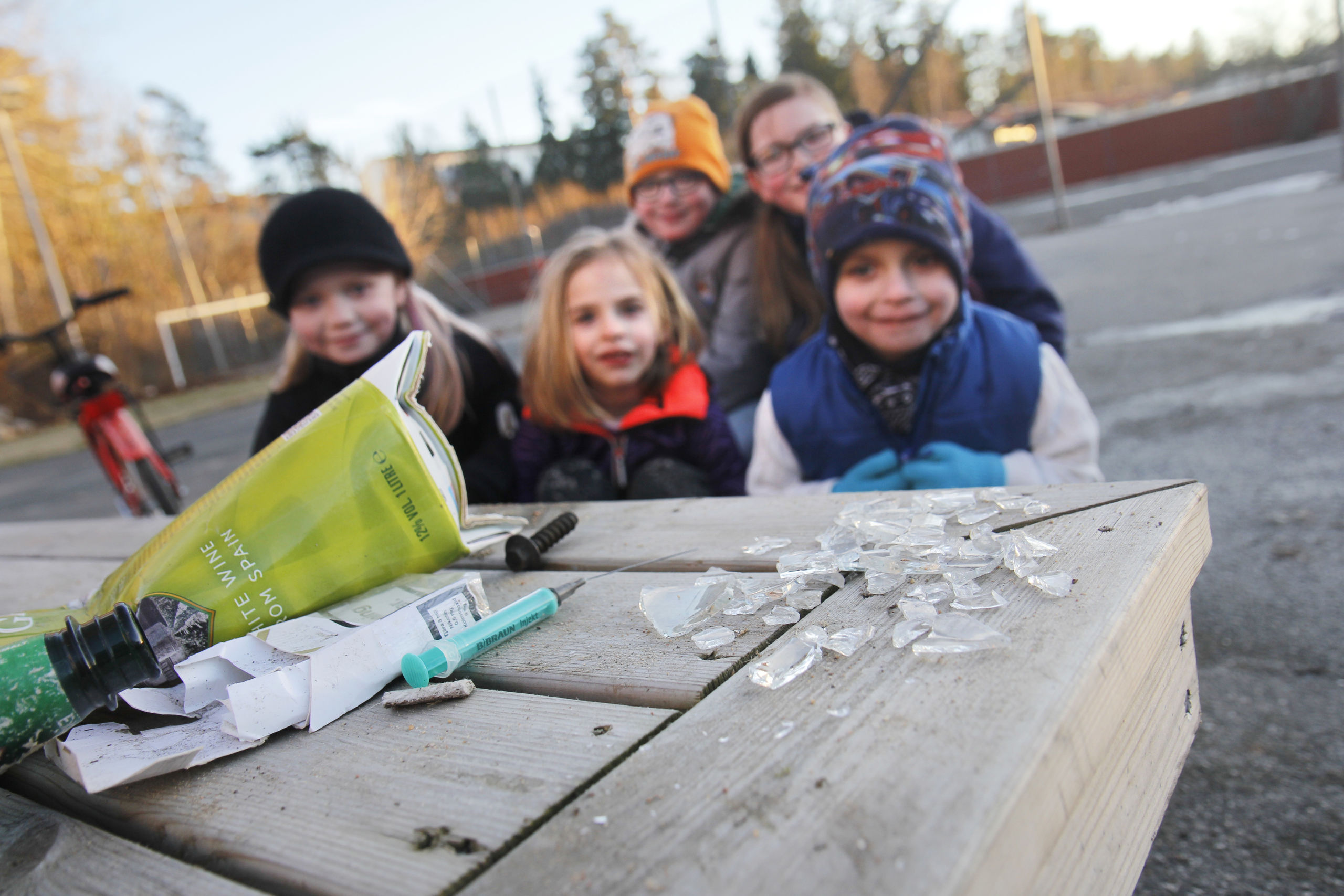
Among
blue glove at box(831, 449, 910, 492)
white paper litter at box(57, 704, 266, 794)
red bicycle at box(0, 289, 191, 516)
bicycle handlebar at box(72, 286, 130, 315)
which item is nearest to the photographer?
white paper litter at box(57, 704, 266, 794)

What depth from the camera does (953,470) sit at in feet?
4.81

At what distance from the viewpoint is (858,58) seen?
1076 centimetres

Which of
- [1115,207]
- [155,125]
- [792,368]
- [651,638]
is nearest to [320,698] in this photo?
[651,638]

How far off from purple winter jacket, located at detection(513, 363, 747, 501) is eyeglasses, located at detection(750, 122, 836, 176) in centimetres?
77

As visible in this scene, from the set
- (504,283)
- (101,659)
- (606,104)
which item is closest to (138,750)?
(101,659)

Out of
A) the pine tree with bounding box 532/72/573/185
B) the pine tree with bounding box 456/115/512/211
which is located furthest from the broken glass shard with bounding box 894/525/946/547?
the pine tree with bounding box 456/115/512/211

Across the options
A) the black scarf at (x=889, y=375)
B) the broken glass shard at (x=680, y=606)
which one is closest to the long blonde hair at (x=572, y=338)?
the black scarf at (x=889, y=375)

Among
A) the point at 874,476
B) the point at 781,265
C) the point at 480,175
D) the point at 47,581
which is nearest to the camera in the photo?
the point at 47,581

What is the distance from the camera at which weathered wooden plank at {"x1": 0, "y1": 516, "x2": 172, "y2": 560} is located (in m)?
1.56

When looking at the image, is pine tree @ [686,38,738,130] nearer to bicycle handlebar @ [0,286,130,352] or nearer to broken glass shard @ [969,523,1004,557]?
bicycle handlebar @ [0,286,130,352]

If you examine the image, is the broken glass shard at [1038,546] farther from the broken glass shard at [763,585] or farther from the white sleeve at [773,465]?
the white sleeve at [773,465]

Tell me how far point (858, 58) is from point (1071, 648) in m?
11.7

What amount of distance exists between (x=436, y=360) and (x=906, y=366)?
3.78 ft

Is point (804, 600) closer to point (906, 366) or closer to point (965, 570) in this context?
point (965, 570)
